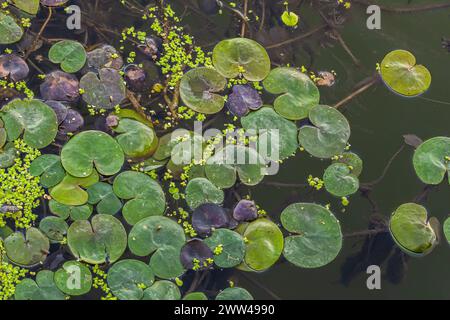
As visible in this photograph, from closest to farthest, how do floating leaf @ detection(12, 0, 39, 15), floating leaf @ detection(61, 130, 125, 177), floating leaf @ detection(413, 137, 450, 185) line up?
floating leaf @ detection(61, 130, 125, 177) → floating leaf @ detection(413, 137, 450, 185) → floating leaf @ detection(12, 0, 39, 15)

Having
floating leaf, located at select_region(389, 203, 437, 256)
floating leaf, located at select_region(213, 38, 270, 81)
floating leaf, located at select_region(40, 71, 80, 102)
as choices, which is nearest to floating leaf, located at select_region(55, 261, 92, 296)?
→ floating leaf, located at select_region(40, 71, 80, 102)

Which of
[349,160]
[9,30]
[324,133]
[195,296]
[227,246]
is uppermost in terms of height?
[9,30]

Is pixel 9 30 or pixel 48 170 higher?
pixel 9 30

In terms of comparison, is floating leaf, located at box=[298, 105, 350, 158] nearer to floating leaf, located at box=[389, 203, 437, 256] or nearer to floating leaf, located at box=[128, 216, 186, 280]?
floating leaf, located at box=[389, 203, 437, 256]

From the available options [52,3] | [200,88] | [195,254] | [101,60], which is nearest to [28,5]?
[52,3]

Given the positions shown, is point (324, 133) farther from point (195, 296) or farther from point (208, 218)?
point (195, 296)

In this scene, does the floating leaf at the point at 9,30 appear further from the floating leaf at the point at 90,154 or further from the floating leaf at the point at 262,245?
the floating leaf at the point at 262,245

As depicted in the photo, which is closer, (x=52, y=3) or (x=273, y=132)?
(x=273, y=132)

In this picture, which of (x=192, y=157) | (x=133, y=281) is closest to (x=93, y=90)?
(x=192, y=157)
